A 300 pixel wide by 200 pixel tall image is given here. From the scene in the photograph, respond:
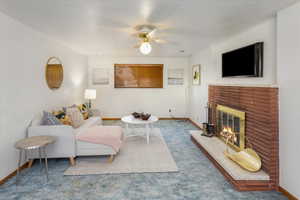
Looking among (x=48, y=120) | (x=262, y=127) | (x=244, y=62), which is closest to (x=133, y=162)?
(x=48, y=120)

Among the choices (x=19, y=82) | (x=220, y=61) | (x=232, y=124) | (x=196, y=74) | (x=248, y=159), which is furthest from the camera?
(x=196, y=74)

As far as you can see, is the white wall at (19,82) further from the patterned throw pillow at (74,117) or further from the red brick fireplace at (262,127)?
the red brick fireplace at (262,127)

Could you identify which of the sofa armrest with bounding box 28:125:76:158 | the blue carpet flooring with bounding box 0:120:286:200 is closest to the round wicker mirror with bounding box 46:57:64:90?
the sofa armrest with bounding box 28:125:76:158

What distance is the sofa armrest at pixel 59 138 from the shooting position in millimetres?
2938

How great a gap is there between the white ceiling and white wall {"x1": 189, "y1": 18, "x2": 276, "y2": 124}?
196 millimetres

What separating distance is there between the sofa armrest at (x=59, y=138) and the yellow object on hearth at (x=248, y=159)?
2.58 meters

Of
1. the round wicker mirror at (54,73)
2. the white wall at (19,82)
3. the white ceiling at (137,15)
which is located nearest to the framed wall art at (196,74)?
the white ceiling at (137,15)

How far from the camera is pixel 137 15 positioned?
8.33ft

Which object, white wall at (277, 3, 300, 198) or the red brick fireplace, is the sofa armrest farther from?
white wall at (277, 3, 300, 198)

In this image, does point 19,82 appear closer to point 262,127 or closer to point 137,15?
point 137,15

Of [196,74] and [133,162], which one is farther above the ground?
[196,74]

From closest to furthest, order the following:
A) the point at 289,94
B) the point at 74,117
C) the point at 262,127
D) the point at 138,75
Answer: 1. the point at 289,94
2. the point at 262,127
3. the point at 74,117
4. the point at 138,75

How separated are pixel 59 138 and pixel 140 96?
403 centimetres

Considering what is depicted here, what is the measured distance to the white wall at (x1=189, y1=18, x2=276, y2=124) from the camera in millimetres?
2645
